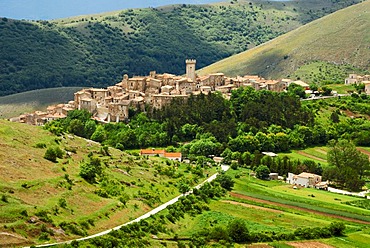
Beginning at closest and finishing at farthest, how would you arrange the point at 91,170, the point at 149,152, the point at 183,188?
the point at 91,170 < the point at 183,188 < the point at 149,152

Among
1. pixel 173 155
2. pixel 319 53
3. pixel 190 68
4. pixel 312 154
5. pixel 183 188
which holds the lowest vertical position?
pixel 183 188

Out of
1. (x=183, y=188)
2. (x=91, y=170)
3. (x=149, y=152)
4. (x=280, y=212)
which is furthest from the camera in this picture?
(x=149, y=152)

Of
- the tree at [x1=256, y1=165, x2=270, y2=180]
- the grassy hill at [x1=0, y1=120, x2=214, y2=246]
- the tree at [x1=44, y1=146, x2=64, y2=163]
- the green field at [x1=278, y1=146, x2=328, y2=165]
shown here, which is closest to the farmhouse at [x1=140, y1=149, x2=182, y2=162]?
the grassy hill at [x1=0, y1=120, x2=214, y2=246]

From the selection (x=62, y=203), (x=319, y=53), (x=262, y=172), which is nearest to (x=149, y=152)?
(x=262, y=172)

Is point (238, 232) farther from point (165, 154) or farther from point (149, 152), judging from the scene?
point (149, 152)

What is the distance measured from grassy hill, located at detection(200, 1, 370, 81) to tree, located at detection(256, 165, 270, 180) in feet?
252

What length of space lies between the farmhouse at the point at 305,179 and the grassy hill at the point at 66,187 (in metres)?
12.4

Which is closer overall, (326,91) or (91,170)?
(91,170)

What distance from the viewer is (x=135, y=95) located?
107375 mm

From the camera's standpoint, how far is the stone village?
104062 mm

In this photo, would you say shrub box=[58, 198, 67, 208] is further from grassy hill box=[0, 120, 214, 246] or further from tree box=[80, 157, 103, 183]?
tree box=[80, 157, 103, 183]

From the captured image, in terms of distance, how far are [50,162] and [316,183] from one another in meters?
33.1

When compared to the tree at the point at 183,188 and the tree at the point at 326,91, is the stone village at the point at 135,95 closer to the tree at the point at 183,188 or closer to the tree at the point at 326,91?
the tree at the point at 326,91

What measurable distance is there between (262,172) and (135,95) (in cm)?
3136
